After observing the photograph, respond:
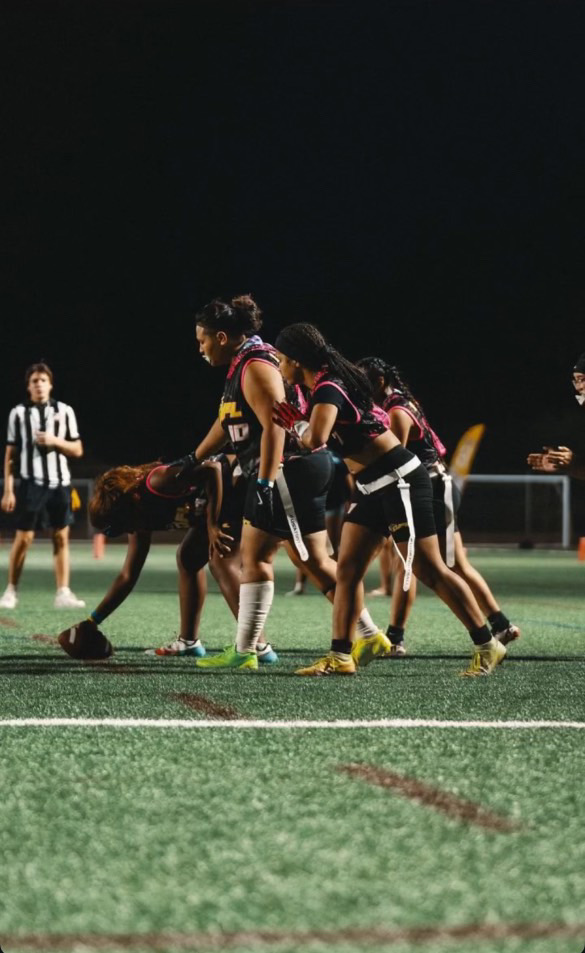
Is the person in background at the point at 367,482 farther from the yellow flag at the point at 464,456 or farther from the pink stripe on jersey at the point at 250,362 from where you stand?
the yellow flag at the point at 464,456

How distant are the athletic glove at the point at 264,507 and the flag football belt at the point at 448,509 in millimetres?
1106

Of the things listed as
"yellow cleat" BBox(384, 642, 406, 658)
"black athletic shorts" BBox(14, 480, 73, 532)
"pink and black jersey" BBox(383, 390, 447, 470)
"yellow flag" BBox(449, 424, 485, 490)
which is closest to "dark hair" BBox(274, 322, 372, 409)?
"pink and black jersey" BBox(383, 390, 447, 470)

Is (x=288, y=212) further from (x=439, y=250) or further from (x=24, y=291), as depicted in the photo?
(x=24, y=291)

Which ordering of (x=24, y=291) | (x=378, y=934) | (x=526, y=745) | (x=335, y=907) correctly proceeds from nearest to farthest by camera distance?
1. (x=378, y=934)
2. (x=335, y=907)
3. (x=526, y=745)
4. (x=24, y=291)

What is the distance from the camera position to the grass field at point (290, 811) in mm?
2553

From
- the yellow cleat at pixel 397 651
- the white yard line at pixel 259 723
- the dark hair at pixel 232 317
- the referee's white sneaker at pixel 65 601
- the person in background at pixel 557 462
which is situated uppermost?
the dark hair at pixel 232 317

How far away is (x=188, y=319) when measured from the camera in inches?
1784

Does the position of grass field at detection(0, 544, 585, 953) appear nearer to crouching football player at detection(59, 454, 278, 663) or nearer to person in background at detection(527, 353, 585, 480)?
crouching football player at detection(59, 454, 278, 663)

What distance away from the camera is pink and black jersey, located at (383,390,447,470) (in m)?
7.96

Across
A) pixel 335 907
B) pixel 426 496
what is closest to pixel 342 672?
pixel 426 496

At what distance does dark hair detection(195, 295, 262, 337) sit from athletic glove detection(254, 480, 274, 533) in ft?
3.22

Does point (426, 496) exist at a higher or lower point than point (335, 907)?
higher

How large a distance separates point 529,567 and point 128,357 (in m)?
26.3

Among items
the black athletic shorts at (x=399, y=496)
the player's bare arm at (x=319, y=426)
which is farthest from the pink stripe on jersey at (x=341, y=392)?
the black athletic shorts at (x=399, y=496)
